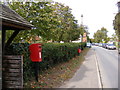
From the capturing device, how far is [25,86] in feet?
13.8

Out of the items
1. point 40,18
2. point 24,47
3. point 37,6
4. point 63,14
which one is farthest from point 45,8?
point 63,14

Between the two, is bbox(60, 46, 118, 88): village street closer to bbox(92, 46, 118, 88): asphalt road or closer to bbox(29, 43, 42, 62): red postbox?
bbox(92, 46, 118, 88): asphalt road

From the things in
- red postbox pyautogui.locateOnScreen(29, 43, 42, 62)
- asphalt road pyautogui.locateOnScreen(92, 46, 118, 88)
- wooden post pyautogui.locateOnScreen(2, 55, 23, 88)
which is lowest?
asphalt road pyautogui.locateOnScreen(92, 46, 118, 88)

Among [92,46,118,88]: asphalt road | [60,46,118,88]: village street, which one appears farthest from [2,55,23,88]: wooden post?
[92,46,118,88]: asphalt road

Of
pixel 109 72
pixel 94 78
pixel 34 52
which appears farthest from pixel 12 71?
pixel 109 72

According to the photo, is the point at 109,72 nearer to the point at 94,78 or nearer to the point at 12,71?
the point at 94,78

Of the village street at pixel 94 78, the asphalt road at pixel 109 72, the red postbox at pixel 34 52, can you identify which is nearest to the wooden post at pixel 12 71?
the red postbox at pixel 34 52

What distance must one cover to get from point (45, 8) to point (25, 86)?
571cm

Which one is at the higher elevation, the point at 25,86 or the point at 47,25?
the point at 47,25

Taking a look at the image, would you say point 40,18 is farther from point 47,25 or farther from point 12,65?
point 12,65

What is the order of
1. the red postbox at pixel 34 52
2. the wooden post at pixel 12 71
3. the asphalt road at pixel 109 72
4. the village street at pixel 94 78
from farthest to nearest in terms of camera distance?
1. the asphalt road at pixel 109 72
2. the village street at pixel 94 78
3. the red postbox at pixel 34 52
4. the wooden post at pixel 12 71

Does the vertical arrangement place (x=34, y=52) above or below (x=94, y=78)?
above

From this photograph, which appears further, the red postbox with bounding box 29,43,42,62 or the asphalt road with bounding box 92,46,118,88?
the asphalt road with bounding box 92,46,118,88

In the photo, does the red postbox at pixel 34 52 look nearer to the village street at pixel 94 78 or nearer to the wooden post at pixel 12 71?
the wooden post at pixel 12 71
